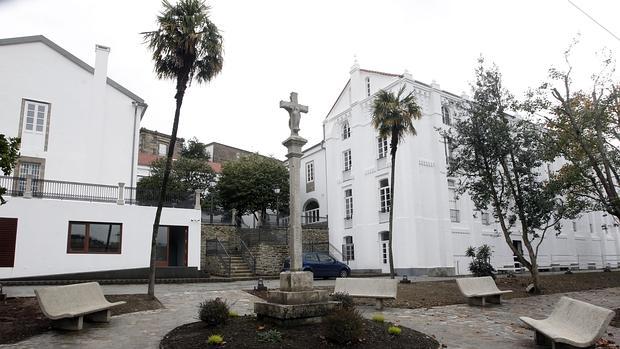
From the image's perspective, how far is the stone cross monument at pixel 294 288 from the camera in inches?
308

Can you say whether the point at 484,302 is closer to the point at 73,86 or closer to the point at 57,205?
the point at 57,205

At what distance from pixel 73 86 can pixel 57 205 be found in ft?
26.8

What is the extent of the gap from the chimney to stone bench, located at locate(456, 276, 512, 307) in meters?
22.0

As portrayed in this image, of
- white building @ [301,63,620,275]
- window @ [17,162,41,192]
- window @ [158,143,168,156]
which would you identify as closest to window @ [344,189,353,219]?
white building @ [301,63,620,275]

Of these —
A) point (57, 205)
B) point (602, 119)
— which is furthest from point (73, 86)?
point (602, 119)

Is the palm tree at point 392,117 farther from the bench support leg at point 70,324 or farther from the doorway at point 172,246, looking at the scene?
the bench support leg at point 70,324

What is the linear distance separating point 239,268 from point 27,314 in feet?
50.0

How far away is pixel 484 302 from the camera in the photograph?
1271 cm

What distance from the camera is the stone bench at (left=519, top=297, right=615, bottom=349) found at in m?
6.23

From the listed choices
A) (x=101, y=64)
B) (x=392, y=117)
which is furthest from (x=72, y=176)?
(x=392, y=117)

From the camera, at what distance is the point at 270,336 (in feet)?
22.6

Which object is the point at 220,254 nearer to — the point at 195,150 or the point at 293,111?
the point at 293,111

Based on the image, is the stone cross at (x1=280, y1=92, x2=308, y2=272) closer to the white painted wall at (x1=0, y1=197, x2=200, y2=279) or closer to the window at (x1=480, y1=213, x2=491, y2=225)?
the white painted wall at (x1=0, y1=197, x2=200, y2=279)

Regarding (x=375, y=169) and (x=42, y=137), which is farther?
(x=375, y=169)
